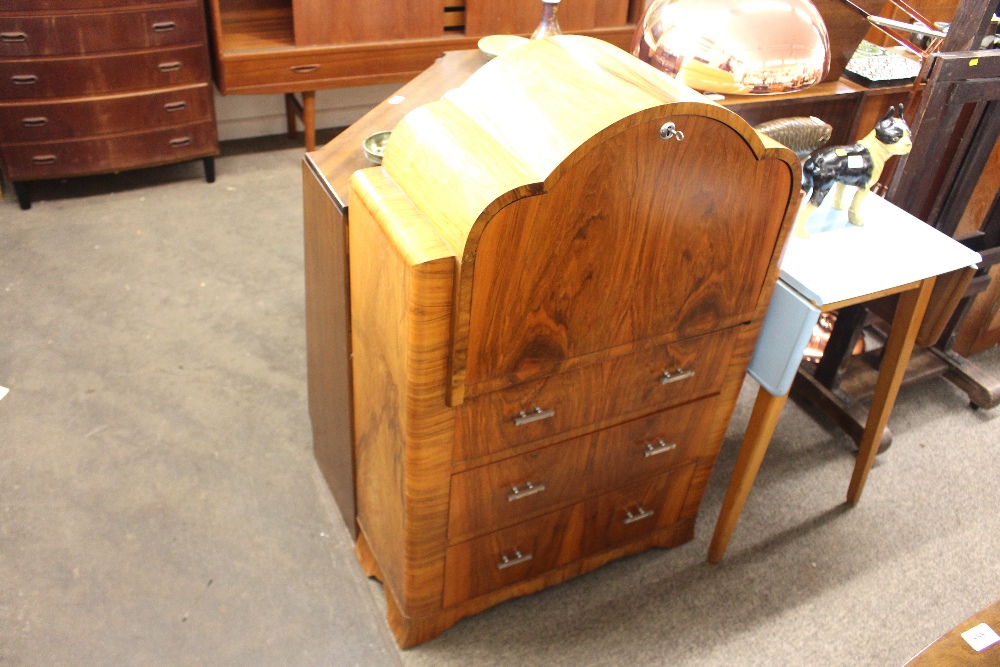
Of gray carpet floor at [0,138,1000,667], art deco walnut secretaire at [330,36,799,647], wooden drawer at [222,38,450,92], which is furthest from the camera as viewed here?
wooden drawer at [222,38,450,92]

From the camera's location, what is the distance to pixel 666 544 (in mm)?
2023

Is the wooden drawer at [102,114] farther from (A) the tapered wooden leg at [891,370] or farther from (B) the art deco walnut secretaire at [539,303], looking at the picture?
(A) the tapered wooden leg at [891,370]

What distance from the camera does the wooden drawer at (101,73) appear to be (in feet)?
9.48

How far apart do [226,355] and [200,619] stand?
0.97 meters

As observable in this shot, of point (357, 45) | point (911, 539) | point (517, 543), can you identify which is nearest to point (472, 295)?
point (517, 543)

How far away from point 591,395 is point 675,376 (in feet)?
0.64

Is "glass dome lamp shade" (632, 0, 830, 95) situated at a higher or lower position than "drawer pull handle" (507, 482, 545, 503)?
higher

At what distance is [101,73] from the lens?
300 cm

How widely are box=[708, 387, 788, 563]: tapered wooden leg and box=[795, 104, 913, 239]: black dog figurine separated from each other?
375mm

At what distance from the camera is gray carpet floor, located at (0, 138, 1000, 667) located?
1.79 m

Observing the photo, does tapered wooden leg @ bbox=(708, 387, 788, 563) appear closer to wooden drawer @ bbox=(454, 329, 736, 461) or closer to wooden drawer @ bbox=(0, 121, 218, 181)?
wooden drawer @ bbox=(454, 329, 736, 461)

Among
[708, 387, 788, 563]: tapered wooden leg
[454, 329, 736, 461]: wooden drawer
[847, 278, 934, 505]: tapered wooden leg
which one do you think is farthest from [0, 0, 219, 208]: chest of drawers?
[847, 278, 934, 505]: tapered wooden leg

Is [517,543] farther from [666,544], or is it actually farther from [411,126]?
[411,126]

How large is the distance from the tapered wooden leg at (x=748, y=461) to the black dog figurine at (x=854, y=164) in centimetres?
38
